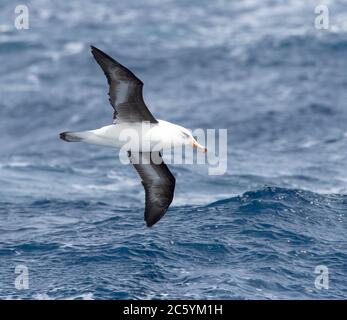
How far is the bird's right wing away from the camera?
17141 mm

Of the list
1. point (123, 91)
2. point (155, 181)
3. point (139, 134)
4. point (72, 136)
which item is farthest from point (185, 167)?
point (72, 136)

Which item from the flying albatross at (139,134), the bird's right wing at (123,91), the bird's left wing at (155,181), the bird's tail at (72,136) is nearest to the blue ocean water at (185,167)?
the bird's left wing at (155,181)

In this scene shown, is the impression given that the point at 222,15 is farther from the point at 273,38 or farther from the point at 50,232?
the point at 50,232

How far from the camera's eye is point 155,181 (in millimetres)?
19734

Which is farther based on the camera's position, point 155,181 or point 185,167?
point 185,167

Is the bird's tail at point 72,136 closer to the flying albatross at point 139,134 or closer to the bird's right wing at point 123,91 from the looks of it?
the flying albatross at point 139,134

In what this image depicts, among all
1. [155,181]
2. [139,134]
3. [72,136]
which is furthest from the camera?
[155,181]

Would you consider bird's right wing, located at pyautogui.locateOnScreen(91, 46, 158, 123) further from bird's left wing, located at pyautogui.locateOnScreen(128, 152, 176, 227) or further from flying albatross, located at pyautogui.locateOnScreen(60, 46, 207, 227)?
bird's left wing, located at pyautogui.locateOnScreen(128, 152, 176, 227)

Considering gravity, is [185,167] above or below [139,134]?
above

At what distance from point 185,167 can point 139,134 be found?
1054 cm

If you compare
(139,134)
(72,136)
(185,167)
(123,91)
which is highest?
(123,91)

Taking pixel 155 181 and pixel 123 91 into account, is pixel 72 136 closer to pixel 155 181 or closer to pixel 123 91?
pixel 123 91

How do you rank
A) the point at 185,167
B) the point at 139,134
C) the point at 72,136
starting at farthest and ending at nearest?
the point at 185,167 → the point at 139,134 → the point at 72,136
